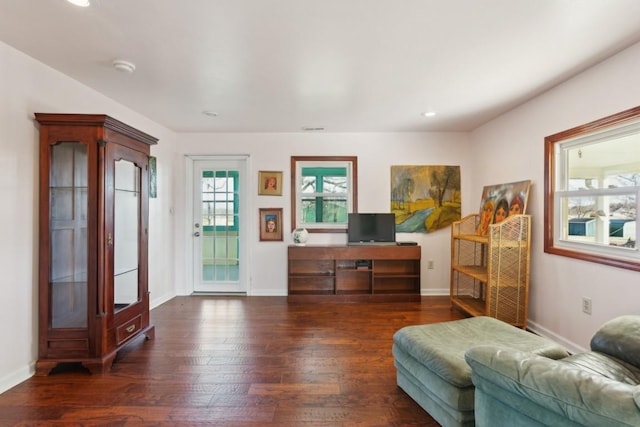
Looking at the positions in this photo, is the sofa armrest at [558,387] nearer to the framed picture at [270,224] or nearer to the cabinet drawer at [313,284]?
the cabinet drawer at [313,284]

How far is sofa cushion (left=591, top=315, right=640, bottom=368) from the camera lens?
1510mm

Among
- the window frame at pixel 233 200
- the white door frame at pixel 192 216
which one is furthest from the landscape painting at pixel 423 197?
the window frame at pixel 233 200

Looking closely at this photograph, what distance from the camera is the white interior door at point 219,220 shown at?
14.7 feet

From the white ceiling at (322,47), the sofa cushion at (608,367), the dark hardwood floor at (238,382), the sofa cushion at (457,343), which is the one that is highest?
the white ceiling at (322,47)

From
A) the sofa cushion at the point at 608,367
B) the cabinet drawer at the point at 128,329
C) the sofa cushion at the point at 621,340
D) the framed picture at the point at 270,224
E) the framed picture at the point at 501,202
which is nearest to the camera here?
the sofa cushion at the point at 608,367

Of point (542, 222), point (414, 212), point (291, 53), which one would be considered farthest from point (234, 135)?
point (542, 222)

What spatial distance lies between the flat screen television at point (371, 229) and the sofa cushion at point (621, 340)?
8.86 feet

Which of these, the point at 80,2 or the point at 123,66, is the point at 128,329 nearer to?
the point at 123,66

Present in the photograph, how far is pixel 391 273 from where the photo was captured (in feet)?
14.4

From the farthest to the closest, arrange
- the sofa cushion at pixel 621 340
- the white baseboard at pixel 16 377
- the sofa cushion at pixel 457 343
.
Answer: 1. the white baseboard at pixel 16 377
2. the sofa cushion at pixel 457 343
3. the sofa cushion at pixel 621 340

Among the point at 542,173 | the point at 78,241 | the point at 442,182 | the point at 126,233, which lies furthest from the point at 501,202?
the point at 78,241

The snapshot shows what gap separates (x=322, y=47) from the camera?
2113 millimetres

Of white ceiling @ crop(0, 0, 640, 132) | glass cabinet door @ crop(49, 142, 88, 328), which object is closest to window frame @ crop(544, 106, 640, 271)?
white ceiling @ crop(0, 0, 640, 132)

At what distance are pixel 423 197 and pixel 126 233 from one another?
364 cm
